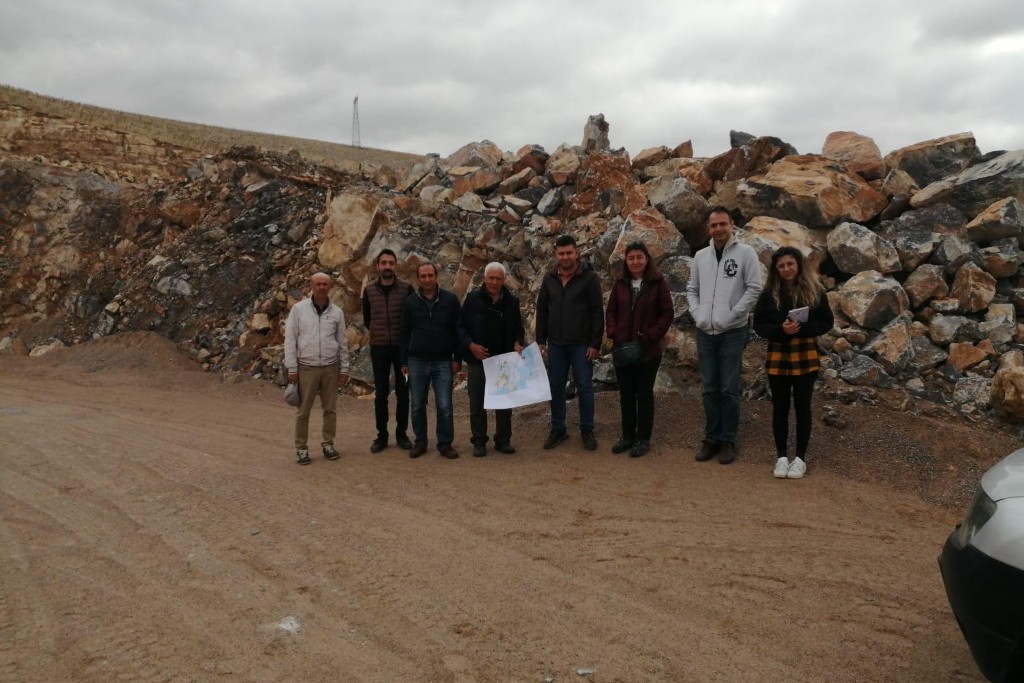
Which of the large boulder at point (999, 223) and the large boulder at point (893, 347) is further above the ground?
the large boulder at point (999, 223)

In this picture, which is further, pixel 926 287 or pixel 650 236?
pixel 650 236

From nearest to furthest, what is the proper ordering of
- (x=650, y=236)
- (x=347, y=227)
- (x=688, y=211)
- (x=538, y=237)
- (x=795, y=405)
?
(x=795, y=405)
(x=650, y=236)
(x=688, y=211)
(x=538, y=237)
(x=347, y=227)

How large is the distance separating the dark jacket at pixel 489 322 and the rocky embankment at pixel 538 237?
1999 mm

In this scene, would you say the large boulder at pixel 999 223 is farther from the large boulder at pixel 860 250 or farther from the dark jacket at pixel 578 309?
the dark jacket at pixel 578 309

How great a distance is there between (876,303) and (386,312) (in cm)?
530

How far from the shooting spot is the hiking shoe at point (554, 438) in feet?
22.8

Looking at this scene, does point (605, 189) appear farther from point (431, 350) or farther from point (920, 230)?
point (431, 350)

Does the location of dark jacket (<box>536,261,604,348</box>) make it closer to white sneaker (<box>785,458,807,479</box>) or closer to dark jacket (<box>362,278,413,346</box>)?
dark jacket (<box>362,278,413,346</box>)

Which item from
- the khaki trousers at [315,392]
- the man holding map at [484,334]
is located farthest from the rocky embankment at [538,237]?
the khaki trousers at [315,392]

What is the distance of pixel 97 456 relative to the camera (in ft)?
22.3

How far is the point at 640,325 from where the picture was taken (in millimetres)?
6469

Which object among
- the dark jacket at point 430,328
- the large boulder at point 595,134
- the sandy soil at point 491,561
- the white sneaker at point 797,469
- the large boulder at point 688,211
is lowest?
the sandy soil at point 491,561

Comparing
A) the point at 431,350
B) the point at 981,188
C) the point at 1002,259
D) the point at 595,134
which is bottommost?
the point at 431,350


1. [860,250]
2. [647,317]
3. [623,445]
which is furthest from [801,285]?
[860,250]
